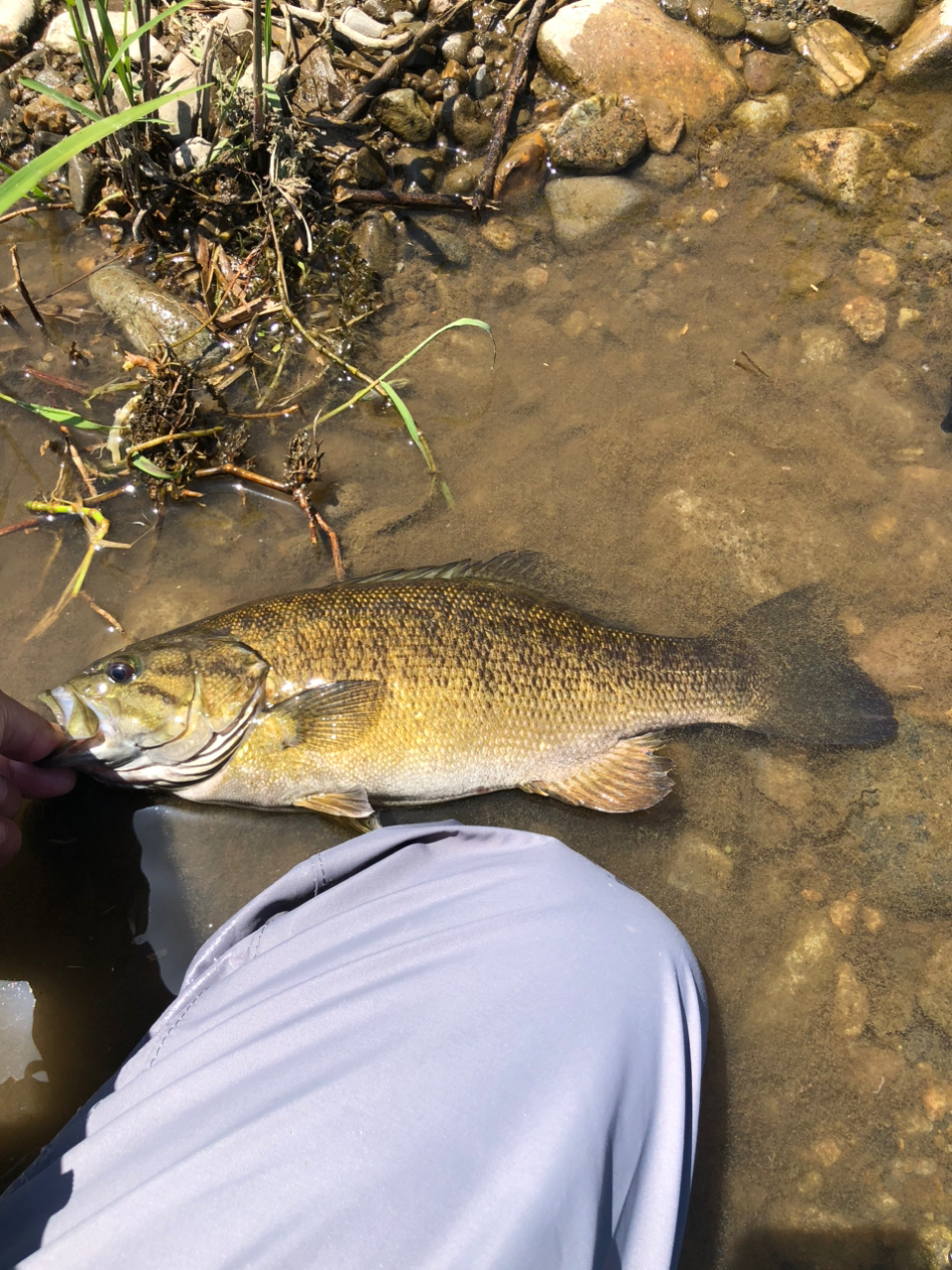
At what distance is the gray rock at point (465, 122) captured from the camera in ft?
14.6

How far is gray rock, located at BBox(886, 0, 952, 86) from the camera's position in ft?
14.7

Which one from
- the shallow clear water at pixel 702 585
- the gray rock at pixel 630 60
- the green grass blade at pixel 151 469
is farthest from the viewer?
the gray rock at pixel 630 60

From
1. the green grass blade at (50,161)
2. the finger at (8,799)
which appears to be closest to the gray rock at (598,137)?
the green grass blade at (50,161)

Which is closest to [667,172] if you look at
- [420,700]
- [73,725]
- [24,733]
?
[420,700]

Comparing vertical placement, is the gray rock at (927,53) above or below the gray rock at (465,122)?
below

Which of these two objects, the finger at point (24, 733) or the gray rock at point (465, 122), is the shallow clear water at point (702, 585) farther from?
the gray rock at point (465, 122)

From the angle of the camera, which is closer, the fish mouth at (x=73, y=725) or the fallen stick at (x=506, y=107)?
the fish mouth at (x=73, y=725)

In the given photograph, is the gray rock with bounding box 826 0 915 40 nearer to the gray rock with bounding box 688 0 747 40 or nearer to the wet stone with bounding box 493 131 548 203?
the gray rock with bounding box 688 0 747 40

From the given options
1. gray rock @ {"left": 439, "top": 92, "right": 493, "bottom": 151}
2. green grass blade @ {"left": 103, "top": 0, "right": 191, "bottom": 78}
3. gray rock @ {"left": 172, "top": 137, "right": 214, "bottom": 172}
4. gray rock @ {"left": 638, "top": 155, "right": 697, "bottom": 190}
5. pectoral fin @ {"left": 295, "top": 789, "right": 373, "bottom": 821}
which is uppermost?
green grass blade @ {"left": 103, "top": 0, "right": 191, "bottom": 78}

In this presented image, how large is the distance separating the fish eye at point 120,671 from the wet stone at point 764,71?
4740 mm

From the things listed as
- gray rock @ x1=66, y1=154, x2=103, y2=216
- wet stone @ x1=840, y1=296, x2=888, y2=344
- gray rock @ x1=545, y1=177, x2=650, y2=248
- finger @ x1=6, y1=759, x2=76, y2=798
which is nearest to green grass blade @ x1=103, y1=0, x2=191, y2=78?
gray rock @ x1=66, y1=154, x2=103, y2=216

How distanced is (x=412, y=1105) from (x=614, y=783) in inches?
62.0

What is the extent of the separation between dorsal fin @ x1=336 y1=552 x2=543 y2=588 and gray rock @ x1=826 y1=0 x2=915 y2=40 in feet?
13.0

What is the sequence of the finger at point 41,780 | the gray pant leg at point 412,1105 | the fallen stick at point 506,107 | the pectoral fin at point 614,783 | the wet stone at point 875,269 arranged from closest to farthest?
1. the gray pant leg at point 412,1105
2. the finger at point 41,780
3. the pectoral fin at point 614,783
4. the wet stone at point 875,269
5. the fallen stick at point 506,107
